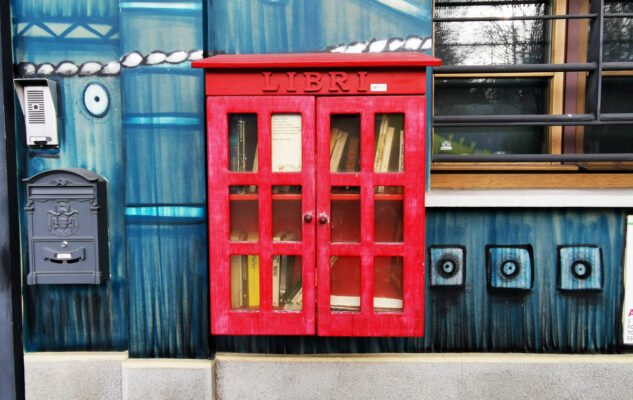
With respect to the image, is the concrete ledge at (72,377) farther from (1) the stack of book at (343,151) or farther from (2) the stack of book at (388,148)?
(2) the stack of book at (388,148)

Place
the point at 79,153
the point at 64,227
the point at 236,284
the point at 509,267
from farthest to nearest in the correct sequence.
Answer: the point at 79,153 → the point at 509,267 → the point at 64,227 → the point at 236,284

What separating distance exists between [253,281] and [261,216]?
0.43 metres

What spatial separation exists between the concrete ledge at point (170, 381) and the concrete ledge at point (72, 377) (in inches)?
7.1

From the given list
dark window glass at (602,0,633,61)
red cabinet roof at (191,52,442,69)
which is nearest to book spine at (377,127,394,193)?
red cabinet roof at (191,52,442,69)

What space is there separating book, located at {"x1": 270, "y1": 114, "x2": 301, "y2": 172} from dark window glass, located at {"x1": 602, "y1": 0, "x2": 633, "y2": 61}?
2537 millimetres

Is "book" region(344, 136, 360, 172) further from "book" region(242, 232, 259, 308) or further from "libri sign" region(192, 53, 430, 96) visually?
"book" region(242, 232, 259, 308)

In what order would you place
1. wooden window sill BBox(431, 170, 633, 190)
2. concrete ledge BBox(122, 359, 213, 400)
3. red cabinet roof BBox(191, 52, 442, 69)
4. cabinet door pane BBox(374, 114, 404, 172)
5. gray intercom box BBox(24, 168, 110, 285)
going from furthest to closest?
1. wooden window sill BBox(431, 170, 633, 190)
2. concrete ledge BBox(122, 359, 213, 400)
3. gray intercom box BBox(24, 168, 110, 285)
4. cabinet door pane BBox(374, 114, 404, 172)
5. red cabinet roof BBox(191, 52, 442, 69)

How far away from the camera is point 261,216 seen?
2748 mm

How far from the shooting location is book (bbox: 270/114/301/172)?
2.73m

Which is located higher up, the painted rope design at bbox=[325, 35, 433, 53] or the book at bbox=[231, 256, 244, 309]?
the painted rope design at bbox=[325, 35, 433, 53]

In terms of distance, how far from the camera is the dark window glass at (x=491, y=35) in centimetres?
352

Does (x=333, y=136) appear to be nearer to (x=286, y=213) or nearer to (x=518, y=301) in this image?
(x=286, y=213)

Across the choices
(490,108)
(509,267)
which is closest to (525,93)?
(490,108)

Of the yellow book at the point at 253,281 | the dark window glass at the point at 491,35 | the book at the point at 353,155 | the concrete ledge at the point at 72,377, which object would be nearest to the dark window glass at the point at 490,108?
the dark window glass at the point at 491,35
